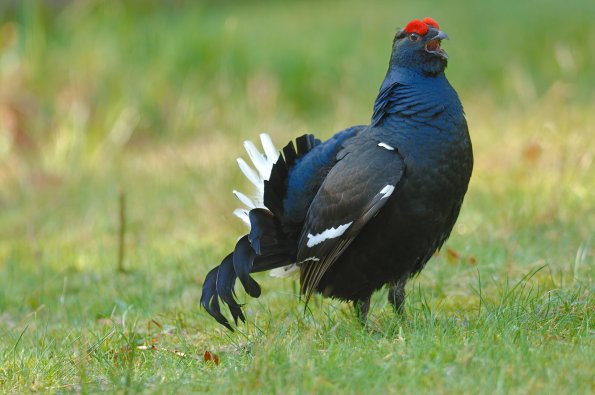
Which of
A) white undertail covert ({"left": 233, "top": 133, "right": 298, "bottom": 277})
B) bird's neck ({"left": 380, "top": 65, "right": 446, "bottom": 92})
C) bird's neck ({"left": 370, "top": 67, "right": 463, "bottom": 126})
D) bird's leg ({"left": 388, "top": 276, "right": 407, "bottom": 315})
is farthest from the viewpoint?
white undertail covert ({"left": 233, "top": 133, "right": 298, "bottom": 277})

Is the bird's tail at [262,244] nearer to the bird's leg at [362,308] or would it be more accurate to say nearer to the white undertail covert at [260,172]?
the white undertail covert at [260,172]

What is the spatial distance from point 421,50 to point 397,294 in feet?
3.69

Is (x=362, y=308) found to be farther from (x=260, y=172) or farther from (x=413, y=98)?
(x=413, y=98)

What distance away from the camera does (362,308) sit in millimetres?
4520

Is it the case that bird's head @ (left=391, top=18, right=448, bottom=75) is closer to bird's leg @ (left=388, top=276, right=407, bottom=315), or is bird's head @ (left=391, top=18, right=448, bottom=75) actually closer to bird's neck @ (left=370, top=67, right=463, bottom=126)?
bird's neck @ (left=370, top=67, right=463, bottom=126)

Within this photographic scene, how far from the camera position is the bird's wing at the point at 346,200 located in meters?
4.07

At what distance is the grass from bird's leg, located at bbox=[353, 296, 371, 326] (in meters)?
0.06

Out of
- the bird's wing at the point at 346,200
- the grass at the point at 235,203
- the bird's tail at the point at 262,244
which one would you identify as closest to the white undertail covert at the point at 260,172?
→ the bird's tail at the point at 262,244

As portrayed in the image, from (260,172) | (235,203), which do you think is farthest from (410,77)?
(235,203)

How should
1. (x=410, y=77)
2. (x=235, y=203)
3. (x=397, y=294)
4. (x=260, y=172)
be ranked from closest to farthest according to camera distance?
(x=410, y=77) < (x=397, y=294) < (x=260, y=172) < (x=235, y=203)

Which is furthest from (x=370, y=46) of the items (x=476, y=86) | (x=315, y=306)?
(x=315, y=306)

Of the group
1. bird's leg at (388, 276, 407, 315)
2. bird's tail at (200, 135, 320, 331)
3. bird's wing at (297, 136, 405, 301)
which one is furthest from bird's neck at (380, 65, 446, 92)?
bird's leg at (388, 276, 407, 315)

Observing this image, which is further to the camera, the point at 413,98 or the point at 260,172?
the point at 260,172

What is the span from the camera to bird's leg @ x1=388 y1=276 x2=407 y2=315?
446 centimetres
